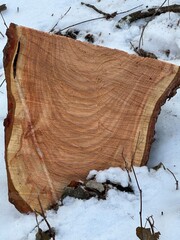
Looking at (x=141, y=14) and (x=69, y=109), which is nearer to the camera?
(x=69, y=109)

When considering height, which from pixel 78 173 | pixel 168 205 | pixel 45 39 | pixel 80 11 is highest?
pixel 45 39

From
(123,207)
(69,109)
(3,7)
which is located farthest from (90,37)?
(123,207)

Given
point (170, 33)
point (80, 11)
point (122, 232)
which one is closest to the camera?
point (122, 232)

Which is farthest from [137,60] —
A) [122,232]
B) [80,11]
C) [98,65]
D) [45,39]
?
[80,11]

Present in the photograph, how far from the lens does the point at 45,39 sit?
8.25ft

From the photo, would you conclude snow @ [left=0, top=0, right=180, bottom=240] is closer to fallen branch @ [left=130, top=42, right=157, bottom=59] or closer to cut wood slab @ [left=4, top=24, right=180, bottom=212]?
cut wood slab @ [left=4, top=24, right=180, bottom=212]

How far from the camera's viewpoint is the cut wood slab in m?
2.52

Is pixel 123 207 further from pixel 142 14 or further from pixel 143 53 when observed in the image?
pixel 142 14

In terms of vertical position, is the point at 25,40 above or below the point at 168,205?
above

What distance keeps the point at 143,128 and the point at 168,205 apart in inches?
16.8

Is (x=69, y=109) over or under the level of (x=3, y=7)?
under

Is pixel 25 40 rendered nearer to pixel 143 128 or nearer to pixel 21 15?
pixel 143 128

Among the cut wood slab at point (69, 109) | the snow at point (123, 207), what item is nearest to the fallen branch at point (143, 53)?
the snow at point (123, 207)

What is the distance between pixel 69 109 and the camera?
2.58 meters
